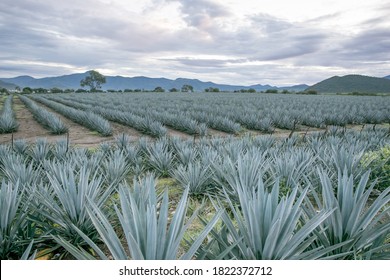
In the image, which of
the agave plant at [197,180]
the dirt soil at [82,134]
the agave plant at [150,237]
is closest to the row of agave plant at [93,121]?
the dirt soil at [82,134]

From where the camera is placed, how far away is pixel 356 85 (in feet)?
280

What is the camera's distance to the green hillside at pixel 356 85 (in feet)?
248

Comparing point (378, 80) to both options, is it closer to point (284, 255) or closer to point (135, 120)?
point (135, 120)

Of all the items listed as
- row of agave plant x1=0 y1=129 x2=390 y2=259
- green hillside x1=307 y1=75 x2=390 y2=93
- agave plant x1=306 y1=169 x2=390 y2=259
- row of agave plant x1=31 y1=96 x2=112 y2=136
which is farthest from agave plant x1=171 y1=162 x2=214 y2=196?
green hillside x1=307 y1=75 x2=390 y2=93

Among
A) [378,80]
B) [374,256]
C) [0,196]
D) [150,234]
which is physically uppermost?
[378,80]

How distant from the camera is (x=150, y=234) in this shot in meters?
1.19

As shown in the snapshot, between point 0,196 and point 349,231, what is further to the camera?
point 0,196

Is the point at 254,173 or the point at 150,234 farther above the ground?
the point at 150,234

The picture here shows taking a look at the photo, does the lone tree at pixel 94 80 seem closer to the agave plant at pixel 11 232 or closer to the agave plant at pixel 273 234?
the agave plant at pixel 11 232

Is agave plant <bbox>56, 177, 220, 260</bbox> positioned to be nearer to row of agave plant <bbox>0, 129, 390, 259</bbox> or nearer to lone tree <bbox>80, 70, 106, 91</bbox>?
row of agave plant <bbox>0, 129, 390, 259</bbox>

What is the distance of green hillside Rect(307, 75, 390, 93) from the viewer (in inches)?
2976

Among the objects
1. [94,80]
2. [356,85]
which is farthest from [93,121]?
[356,85]
